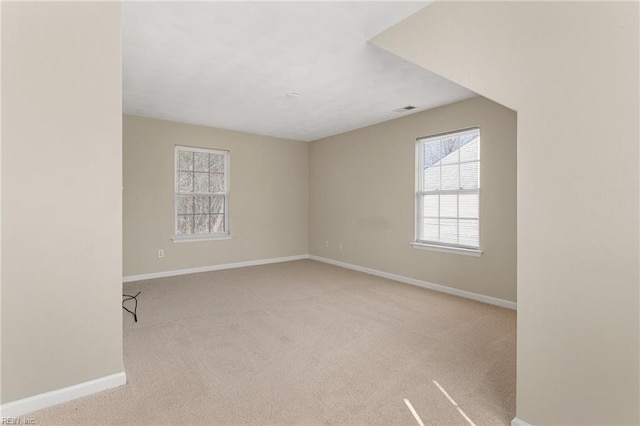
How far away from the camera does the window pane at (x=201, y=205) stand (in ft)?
18.2

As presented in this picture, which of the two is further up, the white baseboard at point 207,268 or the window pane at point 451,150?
the window pane at point 451,150

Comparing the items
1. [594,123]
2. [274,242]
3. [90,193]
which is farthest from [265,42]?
[274,242]

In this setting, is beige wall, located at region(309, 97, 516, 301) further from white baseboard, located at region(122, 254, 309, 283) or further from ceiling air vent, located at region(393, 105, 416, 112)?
white baseboard, located at region(122, 254, 309, 283)

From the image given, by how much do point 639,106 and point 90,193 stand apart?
2678mm

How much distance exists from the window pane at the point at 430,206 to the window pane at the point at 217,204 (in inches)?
136

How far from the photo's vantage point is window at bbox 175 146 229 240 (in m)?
5.36

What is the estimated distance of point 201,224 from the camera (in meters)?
5.62

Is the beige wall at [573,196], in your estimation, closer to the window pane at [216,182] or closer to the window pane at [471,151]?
the window pane at [471,151]

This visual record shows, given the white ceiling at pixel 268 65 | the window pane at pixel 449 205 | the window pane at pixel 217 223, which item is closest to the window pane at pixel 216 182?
the window pane at pixel 217 223

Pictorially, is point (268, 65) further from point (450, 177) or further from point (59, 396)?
point (59, 396)

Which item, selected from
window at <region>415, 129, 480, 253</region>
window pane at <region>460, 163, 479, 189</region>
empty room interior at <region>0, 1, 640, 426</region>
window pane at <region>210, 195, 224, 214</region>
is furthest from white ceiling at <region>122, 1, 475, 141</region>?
window pane at <region>210, 195, 224, 214</region>

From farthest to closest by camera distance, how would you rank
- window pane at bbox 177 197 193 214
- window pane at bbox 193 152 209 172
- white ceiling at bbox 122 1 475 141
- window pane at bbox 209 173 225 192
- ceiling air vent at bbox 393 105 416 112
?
window pane at bbox 209 173 225 192, window pane at bbox 193 152 209 172, window pane at bbox 177 197 193 214, ceiling air vent at bbox 393 105 416 112, white ceiling at bbox 122 1 475 141

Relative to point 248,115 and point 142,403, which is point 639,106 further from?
point 248,115

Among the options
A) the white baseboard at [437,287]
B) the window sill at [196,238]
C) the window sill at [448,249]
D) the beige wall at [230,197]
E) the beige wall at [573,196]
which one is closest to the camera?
the beige wall at [573,196]
